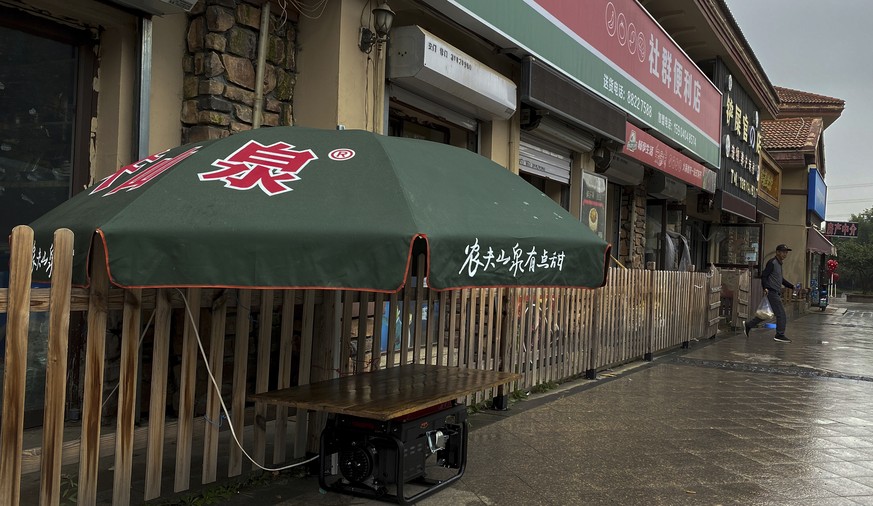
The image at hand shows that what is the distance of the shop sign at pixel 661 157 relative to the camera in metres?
11.1

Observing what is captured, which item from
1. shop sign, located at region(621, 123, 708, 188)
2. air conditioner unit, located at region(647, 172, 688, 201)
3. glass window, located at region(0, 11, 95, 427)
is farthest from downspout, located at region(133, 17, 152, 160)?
air conditioner unit, located at region(647, 172, 688, 201)

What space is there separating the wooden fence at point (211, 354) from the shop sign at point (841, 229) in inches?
1631

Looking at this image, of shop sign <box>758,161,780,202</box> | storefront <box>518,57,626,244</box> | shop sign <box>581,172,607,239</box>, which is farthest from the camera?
shop sign <box>758,161,780,202</box>

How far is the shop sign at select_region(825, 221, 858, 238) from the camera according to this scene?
42.9 meters

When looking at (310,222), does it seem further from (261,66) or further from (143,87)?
(261,66)

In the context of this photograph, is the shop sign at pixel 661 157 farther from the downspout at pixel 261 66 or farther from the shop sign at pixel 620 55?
the downspout at pixel 261 66

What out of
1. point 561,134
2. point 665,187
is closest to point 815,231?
point 665,187

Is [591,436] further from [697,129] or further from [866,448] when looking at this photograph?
[697,129]

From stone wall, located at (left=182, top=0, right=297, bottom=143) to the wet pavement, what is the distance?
273 centimetres

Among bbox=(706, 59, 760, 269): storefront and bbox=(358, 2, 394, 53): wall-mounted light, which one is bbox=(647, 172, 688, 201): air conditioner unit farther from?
bbox=(358, 2, 394, 53): wall-mounted light

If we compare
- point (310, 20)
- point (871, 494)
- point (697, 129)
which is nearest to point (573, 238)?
point (871, 494)

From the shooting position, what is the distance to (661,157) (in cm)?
1232

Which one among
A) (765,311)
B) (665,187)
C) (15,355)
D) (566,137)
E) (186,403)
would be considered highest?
(566,137)

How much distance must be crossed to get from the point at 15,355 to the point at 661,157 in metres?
11.2
